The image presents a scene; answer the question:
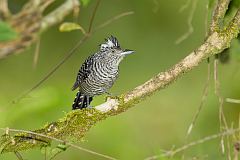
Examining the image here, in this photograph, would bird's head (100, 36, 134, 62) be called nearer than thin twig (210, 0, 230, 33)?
No

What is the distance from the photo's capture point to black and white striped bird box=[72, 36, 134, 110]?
5.56m

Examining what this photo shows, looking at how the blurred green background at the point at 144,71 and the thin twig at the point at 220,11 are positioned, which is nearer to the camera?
the thin twig at the point at 220,11

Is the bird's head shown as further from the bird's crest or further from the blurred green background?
the blurred green background

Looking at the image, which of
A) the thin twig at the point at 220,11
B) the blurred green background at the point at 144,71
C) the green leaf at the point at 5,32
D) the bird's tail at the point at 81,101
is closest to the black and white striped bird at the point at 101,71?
the bird's tail at the point at 81,101

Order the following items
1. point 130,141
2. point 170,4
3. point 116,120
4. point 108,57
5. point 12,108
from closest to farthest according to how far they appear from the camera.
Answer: point 12,108
point 108,57
point 130,141
point 116,120
point 170,4

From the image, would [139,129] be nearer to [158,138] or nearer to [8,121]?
[158,138]

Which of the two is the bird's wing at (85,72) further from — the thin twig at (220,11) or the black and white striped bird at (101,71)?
the thin twig at (220,11)

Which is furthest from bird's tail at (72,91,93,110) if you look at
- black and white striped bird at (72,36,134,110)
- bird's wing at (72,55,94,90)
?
bird's wing at (72,55,94,90)

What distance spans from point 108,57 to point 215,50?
6.16ft

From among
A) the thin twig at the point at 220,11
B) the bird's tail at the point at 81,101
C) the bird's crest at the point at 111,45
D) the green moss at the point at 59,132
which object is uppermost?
the bird's crest at the point at 111,45

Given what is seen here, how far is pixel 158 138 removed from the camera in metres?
8.59

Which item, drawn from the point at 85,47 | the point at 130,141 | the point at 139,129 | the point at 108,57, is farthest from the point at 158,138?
the point at 108,57

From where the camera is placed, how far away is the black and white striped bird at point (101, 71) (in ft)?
18.2

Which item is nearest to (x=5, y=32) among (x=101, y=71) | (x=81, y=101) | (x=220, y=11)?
(x=220, y=11)
